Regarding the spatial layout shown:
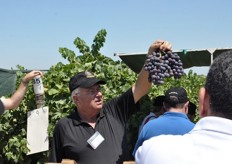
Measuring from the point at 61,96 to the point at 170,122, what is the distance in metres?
1.27

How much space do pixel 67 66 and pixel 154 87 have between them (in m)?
0.93

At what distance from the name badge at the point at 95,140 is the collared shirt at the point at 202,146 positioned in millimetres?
1888

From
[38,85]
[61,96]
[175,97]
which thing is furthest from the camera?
[61,96]

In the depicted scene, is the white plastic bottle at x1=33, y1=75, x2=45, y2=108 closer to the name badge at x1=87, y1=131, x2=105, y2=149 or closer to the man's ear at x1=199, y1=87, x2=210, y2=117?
the name badge at x1=87, y1=131, x2=105, y2=149

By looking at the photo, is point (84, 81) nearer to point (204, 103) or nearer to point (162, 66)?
point (162, 66)

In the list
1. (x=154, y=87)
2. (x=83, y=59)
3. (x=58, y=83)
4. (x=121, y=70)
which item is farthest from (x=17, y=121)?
(x=154, y=87)

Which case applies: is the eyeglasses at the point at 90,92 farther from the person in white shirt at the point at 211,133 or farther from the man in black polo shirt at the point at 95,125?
the person in white shirt at the point at 211,133

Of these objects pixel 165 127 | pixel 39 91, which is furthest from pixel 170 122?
pixel 39 91

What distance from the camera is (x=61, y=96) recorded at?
4129 millimetres

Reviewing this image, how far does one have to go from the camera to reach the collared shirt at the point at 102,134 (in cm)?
311

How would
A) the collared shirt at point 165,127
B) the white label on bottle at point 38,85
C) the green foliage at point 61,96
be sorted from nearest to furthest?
the collared shirt at point 165,127 → the white label on bottle at point 38,85 → the green foliage at point 61,96

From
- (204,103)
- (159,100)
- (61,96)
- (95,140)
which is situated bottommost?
(95,140)

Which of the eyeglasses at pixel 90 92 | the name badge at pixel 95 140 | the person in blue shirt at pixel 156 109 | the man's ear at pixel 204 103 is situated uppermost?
the man's ear at pixel 204 103

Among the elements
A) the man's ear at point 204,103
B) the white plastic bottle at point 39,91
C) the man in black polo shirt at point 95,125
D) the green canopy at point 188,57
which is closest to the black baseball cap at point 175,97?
the man in black polo shirt at point 95,125
